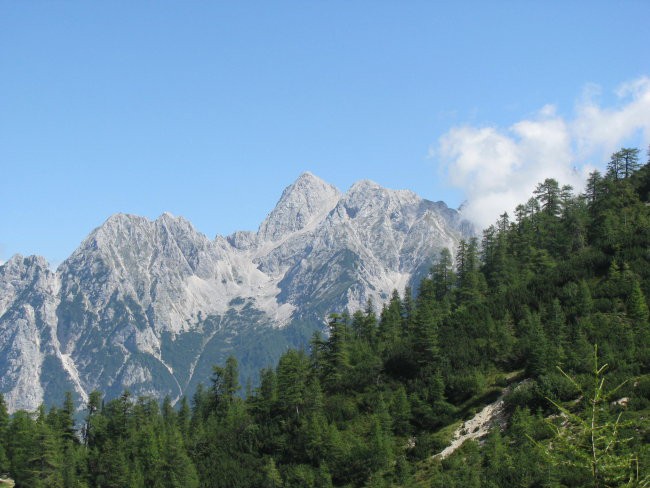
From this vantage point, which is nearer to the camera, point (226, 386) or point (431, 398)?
point (431, 398)

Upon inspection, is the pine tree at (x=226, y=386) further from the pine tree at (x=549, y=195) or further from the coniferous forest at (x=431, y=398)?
the pine tree at (x=549, y=195)

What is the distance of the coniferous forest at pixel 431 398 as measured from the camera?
206ft

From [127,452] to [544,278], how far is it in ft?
225

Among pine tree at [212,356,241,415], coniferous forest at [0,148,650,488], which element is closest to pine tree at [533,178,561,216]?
coniferous forest at [0,148,650,488]

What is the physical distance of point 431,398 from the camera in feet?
255

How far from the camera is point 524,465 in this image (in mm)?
51875

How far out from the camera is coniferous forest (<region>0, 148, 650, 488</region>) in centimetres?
6288

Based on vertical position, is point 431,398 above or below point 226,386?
below

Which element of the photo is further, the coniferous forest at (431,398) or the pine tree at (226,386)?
the pine tree at (226,386)

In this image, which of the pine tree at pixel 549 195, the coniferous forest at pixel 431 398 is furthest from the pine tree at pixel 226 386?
the pine tree at pixel 549 195

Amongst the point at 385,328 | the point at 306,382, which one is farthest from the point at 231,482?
the point at 385,328

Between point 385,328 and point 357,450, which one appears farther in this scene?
point 385,328

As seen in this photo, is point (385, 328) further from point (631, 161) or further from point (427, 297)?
point (631, 161)

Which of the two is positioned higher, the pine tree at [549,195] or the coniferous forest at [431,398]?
the pine tree at [549,195]
